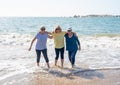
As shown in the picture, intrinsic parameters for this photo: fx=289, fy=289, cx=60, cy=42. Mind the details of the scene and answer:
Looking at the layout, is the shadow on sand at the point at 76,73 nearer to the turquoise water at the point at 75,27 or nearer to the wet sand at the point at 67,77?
the wet sand at the point at 67,77

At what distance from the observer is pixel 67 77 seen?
32.2 feet

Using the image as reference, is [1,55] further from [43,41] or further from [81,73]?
[81,73]

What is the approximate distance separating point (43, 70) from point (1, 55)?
4639mm

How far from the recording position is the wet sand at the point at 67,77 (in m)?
9.09

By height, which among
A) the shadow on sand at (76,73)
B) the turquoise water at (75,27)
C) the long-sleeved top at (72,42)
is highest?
the long-sleeved top at (72,42)

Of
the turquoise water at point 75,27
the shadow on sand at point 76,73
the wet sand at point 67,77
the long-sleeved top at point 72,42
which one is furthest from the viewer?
the turquoise water at point 75,27

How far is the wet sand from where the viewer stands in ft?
29.8

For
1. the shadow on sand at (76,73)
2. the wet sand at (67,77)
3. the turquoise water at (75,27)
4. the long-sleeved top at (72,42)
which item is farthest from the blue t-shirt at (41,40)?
the turquoise water at (75,27)

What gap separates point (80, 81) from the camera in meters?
9.23

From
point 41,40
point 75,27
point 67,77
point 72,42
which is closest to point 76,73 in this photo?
point 67,77

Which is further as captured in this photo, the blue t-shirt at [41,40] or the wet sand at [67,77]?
the blue t-shirt at [41,40]

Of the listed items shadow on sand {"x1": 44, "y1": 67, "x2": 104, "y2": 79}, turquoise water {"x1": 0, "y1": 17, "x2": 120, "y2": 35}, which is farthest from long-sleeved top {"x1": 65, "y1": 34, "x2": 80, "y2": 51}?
turquoise water {"x1": 0, "y1": 17, "x2": 120, "y2": 35}

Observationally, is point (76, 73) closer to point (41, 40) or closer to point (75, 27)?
point (41, 40)

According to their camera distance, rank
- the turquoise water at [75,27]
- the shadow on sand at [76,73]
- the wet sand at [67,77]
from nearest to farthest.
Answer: the wet sand at [67,77] → the shadow on sand at [76,73] → the turquoise water at [75,27]
